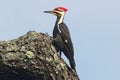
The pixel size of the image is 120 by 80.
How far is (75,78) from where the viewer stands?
7.72 m

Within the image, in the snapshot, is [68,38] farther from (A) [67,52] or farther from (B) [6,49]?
(B) [6,49]

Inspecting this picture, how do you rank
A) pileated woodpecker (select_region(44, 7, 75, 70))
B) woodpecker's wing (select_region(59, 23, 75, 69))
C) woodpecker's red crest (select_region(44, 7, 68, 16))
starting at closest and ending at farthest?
1. pileated woodpecker (select_region(44, 7, 75, 70))
2. woodpecker's wing (select_region(59, 23, 75, 69))
3. woodpecker's red crest (select_region(44, 7, 68, 16))

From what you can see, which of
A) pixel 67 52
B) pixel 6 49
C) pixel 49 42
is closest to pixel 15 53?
pixel 6 49

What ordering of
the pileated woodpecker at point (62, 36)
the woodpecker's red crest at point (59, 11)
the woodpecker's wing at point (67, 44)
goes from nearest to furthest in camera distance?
the pileated woodpecker at point (62, 36), the woodpecker's wing at point (67, 44), the woodpecker's red crest at point (59, 11)

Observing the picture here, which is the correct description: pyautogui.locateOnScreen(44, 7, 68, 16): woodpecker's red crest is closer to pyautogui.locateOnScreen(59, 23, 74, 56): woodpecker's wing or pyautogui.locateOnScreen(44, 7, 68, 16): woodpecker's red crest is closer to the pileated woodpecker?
the pileated woodpecker

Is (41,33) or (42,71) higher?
(41,33)

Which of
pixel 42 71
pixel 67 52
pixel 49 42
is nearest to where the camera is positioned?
pixel 42 71

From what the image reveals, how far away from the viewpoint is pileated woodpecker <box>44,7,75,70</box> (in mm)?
9219

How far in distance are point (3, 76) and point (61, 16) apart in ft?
8.93

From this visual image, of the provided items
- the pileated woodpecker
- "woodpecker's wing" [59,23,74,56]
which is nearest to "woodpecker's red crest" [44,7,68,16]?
the pileated woodpecker

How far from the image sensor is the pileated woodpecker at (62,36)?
30.2ft

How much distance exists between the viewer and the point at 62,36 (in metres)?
9.48

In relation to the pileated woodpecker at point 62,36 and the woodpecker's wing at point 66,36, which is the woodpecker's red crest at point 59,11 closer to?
the pileated woodpecker at point 62,36

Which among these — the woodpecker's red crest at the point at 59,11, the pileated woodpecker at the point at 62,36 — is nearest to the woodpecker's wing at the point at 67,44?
the pileated woodpecker at the point at 62,36
